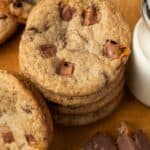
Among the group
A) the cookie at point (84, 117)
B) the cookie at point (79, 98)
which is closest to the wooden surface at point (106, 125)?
the cookie at point (84, 117)

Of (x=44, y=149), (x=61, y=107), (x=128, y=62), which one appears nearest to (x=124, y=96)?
(x=128, y=62)

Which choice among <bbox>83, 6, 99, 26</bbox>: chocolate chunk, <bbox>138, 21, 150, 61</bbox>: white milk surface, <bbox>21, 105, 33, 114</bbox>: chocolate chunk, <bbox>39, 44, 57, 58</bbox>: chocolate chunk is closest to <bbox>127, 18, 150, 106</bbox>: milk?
<bbox>138, 21, 150, 61</bbox>: white milk surface

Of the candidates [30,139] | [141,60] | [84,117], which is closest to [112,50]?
[141,60]

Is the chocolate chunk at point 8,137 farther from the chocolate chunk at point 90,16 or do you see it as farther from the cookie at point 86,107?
the chocolate chunk at point 90,16

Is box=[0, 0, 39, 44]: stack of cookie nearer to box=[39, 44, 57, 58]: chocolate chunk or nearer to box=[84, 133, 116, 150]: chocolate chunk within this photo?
box=[39, 44, 57, 58]: chocolate chunk

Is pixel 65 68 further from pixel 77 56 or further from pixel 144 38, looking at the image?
pixel 144 38

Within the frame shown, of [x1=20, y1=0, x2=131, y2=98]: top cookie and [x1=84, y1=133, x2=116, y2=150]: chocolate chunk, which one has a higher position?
[x1=20, y1=0, x2=131, y2=98]: top cookie
